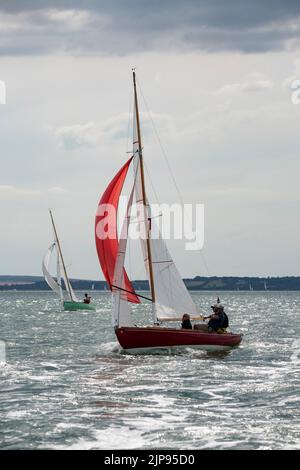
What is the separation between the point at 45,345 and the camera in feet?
166

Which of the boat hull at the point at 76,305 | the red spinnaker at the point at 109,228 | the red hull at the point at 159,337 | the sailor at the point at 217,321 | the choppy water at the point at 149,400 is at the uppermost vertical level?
the red spinnaker at the point at 109,228

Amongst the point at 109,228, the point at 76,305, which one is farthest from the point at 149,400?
the point at 76,305

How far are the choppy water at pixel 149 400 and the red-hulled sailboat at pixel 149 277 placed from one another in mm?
811

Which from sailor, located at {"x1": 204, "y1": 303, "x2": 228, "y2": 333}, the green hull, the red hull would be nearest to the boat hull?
the green hull

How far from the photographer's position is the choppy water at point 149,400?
22094mm

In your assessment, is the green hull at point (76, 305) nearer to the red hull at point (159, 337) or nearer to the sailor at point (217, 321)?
the sailor at point (217, 321)

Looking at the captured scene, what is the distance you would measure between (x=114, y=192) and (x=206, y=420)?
59.5ft

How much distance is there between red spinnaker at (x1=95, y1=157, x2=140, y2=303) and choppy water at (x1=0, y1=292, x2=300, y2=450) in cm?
400

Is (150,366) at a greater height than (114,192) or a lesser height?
lesser

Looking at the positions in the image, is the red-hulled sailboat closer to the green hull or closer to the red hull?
the red hull

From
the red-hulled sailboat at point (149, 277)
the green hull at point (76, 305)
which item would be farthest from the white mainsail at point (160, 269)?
the green hull at point (76, 305)
